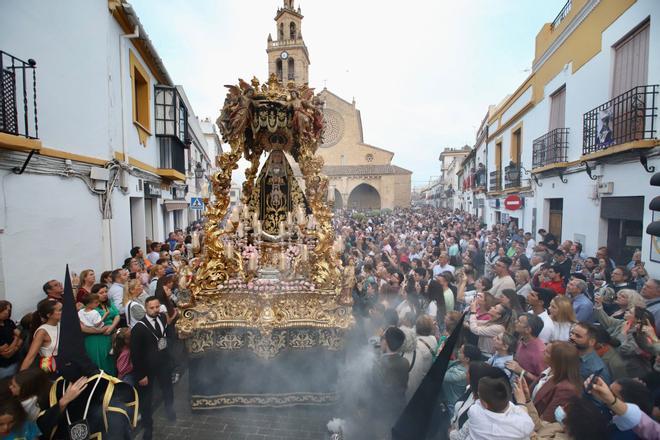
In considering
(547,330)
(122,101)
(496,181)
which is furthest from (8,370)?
(496,181)

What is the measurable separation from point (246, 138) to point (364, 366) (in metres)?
4.09

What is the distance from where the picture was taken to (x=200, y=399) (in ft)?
14.5

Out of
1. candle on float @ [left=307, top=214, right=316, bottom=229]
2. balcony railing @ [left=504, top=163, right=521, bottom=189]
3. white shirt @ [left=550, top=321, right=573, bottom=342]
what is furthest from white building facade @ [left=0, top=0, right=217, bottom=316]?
balcony railing @ [left=504, top=163, right=521, bottom=189]

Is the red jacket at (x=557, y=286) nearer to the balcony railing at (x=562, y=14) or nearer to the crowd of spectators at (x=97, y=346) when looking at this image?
the crowd of spectators at (x=97, y=346)

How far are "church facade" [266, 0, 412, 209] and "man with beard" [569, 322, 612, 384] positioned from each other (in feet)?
129

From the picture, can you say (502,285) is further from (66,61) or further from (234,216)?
(66,61)

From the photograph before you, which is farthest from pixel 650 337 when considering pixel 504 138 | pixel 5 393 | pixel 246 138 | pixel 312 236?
pixel 504 138

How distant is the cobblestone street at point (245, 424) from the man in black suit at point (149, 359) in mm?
190

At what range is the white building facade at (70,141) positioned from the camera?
5.02 metres

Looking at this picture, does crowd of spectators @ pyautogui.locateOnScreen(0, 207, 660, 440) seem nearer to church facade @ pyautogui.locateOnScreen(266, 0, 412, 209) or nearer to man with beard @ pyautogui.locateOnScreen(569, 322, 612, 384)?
man with beard @ pyautogui.locateOnScreen(569, 322, 612, 384)

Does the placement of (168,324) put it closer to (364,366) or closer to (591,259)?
(364,366)

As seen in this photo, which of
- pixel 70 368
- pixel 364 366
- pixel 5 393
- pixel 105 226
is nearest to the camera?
pixel 5 393

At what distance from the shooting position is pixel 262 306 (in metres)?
4.48

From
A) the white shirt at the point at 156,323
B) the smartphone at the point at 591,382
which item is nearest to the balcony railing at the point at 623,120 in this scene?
the smartphone at the point at 591,382
